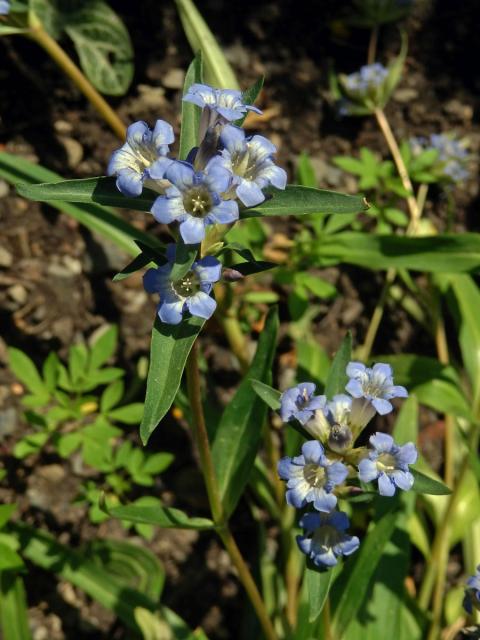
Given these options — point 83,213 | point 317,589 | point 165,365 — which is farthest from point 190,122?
point 317,589

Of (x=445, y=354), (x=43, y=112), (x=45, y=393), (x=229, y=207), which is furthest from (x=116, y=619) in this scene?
(x=43, y=112)

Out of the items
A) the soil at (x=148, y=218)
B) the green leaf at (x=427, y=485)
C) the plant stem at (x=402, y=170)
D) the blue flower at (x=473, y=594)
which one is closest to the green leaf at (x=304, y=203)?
the green leaf at (x=427, y=485)

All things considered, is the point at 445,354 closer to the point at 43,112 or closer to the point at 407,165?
the point at 407,165

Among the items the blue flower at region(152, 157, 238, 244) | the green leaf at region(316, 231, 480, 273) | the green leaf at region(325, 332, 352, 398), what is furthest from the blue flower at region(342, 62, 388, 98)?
the blue flower at region(152, 157, 238, 244)

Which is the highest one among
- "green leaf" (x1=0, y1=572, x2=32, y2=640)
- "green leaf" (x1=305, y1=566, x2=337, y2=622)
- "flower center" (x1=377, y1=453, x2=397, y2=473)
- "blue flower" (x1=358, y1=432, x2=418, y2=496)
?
"blue flower" (x1=358, y1=432, x2=418, y2=496)

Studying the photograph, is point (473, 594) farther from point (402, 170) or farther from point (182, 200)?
point (402, 170)

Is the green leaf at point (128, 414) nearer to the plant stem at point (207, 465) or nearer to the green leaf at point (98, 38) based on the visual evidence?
the plant stem at point (207, 465)

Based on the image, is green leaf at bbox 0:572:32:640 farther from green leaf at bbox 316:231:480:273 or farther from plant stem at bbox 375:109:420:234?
plant stem at bbox 375:109:420:234
